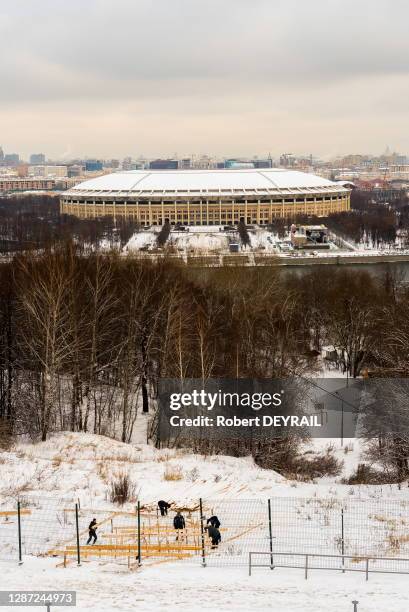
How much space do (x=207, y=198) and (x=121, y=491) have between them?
196 ft

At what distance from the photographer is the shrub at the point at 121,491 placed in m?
9.30

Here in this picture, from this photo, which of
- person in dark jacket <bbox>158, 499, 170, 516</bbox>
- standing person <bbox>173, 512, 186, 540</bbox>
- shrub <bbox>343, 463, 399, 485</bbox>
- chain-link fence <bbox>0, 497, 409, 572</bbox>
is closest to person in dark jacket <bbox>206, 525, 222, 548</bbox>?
chain-link fence <bbox>0, 497, 409, 572</bbox>

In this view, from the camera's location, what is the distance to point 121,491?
368 inches

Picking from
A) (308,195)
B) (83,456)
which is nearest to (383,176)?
(308,195)

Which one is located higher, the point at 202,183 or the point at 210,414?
the point at 202,183

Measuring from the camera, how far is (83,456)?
11.5 meters

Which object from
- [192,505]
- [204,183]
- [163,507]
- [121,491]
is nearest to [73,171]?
[204,183]

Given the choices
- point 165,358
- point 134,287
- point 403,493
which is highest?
point 134,287

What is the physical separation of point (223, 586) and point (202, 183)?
6761 cm

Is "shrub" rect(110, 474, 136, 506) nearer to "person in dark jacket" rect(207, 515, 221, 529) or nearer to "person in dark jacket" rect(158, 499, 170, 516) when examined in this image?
"person in dark jacket" rect(158, 499, 170, 516)

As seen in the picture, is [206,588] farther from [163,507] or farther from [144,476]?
[144,476]

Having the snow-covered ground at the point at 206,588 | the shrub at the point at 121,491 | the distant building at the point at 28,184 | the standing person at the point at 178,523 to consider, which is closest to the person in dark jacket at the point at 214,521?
the standing person at the point at 178,523

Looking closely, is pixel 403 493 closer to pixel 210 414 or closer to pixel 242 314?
pixel 210 414

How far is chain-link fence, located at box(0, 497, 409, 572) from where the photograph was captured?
7660 millimetres
